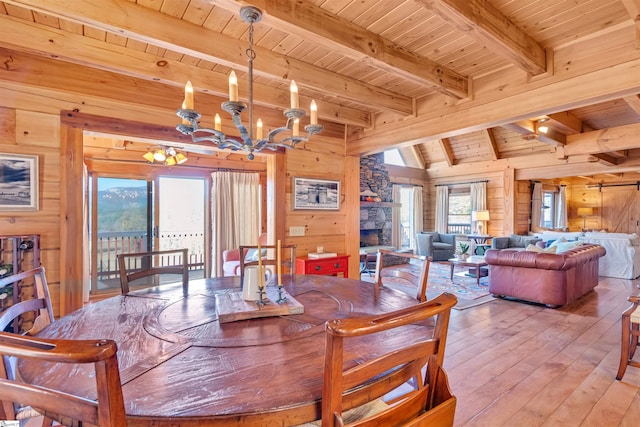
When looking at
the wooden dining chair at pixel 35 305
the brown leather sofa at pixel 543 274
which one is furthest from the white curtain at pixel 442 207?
the wooden dining chair at pixel 35 305

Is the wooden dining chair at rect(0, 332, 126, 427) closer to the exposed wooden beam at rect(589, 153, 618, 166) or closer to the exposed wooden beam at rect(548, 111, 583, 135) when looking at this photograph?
the exposed wooden beam at rect(548, 111, 583, 135)

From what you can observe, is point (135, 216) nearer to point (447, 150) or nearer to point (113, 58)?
point (113, 58)

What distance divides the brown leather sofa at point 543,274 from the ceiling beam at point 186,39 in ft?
10.5

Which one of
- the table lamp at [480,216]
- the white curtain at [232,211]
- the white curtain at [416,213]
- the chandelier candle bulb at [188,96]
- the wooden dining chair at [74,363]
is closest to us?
the wooden dining chair at [74,363]

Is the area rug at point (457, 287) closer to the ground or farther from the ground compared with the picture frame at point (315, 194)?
closer to the ground

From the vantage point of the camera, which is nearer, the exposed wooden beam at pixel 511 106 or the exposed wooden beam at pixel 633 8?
the exposed wooden beam at pixel 633 8

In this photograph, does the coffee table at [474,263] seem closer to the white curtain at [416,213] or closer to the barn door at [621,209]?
the white curtain at [416,213]

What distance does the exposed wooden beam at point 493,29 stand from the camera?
1.67 metres

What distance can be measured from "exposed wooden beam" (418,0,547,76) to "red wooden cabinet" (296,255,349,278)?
259 cm

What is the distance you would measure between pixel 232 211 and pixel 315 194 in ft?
8.23

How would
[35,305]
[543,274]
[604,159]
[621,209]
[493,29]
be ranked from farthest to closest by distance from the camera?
[621,209], [604,159], [543,274], [493,29], [35,305]

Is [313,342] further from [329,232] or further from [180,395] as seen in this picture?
[329,232]

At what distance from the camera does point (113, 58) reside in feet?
7.57

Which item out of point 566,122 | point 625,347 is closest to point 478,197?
point 566,122
